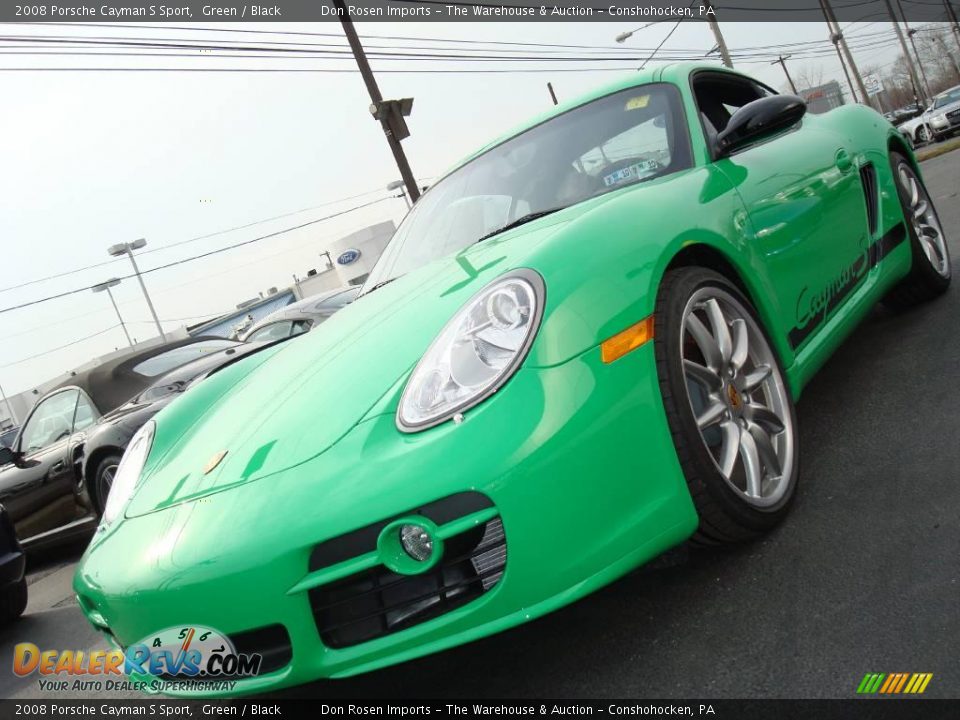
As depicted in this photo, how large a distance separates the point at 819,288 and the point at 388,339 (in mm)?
1610

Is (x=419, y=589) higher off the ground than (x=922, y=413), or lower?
higher

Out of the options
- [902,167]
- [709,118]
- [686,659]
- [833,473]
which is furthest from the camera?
[902,167]

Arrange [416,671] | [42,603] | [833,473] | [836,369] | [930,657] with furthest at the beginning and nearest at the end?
1. [42,603]
2. [836,369]
3. [833,473]
4. [416,671]
5. [930,657]

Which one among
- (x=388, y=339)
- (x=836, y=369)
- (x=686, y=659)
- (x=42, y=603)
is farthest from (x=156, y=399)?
(x=686, y=659)

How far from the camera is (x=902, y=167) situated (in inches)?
→ 169

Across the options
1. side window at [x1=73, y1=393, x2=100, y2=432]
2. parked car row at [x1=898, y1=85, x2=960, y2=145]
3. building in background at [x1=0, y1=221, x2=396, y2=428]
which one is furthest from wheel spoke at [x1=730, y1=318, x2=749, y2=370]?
building in background at [x1=0, y1=221, x2=396, y2=428]

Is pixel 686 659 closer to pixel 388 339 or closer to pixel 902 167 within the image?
pixel 388 339

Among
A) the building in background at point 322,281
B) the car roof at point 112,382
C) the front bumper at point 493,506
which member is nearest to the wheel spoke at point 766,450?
the front bumper at point 493,506

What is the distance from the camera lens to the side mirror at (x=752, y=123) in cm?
278

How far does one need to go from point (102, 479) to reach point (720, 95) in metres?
4.20

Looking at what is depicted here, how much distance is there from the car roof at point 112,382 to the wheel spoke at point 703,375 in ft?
15.5

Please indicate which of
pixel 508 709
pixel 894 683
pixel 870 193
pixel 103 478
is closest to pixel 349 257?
pixel 103 478

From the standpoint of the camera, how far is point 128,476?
2760mm

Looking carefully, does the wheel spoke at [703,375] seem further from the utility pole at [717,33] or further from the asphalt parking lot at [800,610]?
the utility pole at [717,33]
